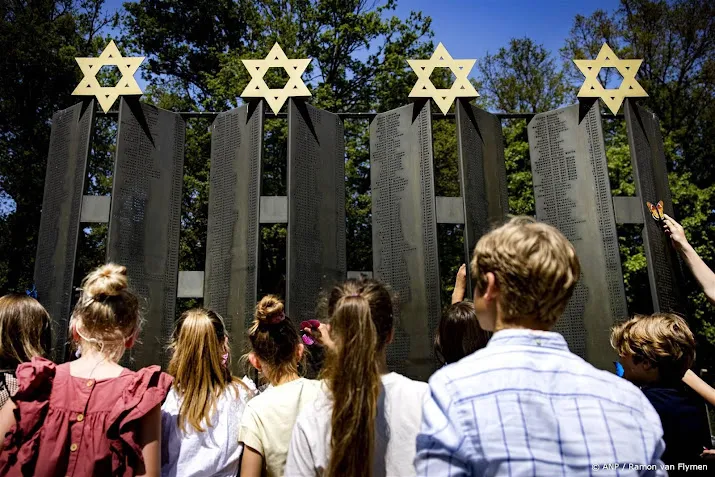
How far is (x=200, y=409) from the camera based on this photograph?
236 centimetres

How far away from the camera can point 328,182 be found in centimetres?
707

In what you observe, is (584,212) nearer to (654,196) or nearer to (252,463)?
(654,196)

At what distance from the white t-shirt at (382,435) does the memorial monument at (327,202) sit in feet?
14.8

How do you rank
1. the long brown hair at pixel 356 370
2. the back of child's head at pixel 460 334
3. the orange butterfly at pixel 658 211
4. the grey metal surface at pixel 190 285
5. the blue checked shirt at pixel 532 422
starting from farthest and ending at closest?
the grey metal surface at pixel 190 285, the orange butterfly at pixel 658 211, the back of child's head at pixel 460 334, the long brown hair at pixel 356 370, the blue checked shirt at pixel 532 422

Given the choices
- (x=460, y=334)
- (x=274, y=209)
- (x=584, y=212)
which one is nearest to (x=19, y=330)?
(x=460, y=334)

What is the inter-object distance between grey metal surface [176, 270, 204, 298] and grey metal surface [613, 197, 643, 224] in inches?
214

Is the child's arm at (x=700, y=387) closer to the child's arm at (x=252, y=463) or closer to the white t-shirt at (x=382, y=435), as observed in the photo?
the white t-shirt at (x=382, y=435)

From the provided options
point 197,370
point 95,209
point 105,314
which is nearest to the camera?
point 105,314

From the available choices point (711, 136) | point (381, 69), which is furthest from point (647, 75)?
point (381, 69)

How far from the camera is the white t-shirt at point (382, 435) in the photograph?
1656 mm

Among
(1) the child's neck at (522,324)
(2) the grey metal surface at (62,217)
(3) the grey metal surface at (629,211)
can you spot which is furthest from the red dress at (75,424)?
(3) the grey metal surface at (629,211)

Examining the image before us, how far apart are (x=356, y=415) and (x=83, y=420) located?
964mm

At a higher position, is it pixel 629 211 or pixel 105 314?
pixel 629 211

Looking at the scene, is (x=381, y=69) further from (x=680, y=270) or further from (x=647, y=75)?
(x=680, y=270)
